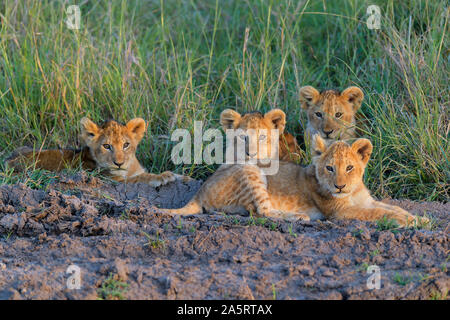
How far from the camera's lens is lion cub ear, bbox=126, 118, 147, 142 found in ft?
21.3

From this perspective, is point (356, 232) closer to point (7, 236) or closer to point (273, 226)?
point (273, 226)

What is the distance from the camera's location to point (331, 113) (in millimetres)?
6750

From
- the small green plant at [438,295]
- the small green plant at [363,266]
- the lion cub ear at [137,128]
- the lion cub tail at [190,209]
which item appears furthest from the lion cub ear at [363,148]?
the lion cub ear at [137,128]

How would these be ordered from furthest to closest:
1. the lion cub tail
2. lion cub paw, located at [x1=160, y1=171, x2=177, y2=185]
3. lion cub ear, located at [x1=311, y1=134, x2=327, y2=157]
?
lion cub paw, located at [x1=160, y1=171, x2=177, y2=185]
lion cub ear, located at [x1=311, y1=134, x2=327, y2=157]
the lion cub tail

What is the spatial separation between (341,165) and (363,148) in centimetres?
30

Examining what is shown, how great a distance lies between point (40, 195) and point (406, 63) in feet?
Result: 11.5

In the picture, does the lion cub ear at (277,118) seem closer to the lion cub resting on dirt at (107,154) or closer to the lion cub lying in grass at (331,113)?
the lion cub lying in grass at (331,113)

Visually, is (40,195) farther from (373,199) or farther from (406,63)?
(406,63)

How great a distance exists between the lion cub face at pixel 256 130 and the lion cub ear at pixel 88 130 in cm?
113

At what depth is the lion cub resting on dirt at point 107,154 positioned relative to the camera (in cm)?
629

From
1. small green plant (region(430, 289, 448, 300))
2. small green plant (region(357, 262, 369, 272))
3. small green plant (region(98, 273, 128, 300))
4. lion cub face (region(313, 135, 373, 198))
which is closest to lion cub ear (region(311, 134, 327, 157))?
lion cub face (region(313, 135, 373, 198))

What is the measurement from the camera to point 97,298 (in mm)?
4008

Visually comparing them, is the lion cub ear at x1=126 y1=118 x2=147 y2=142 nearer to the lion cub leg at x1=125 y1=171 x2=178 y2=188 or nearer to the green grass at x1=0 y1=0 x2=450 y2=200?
the green grass at x1=0 y1=0 x2=450 y2=200

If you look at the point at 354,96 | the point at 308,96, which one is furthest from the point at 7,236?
the point at 354,96
